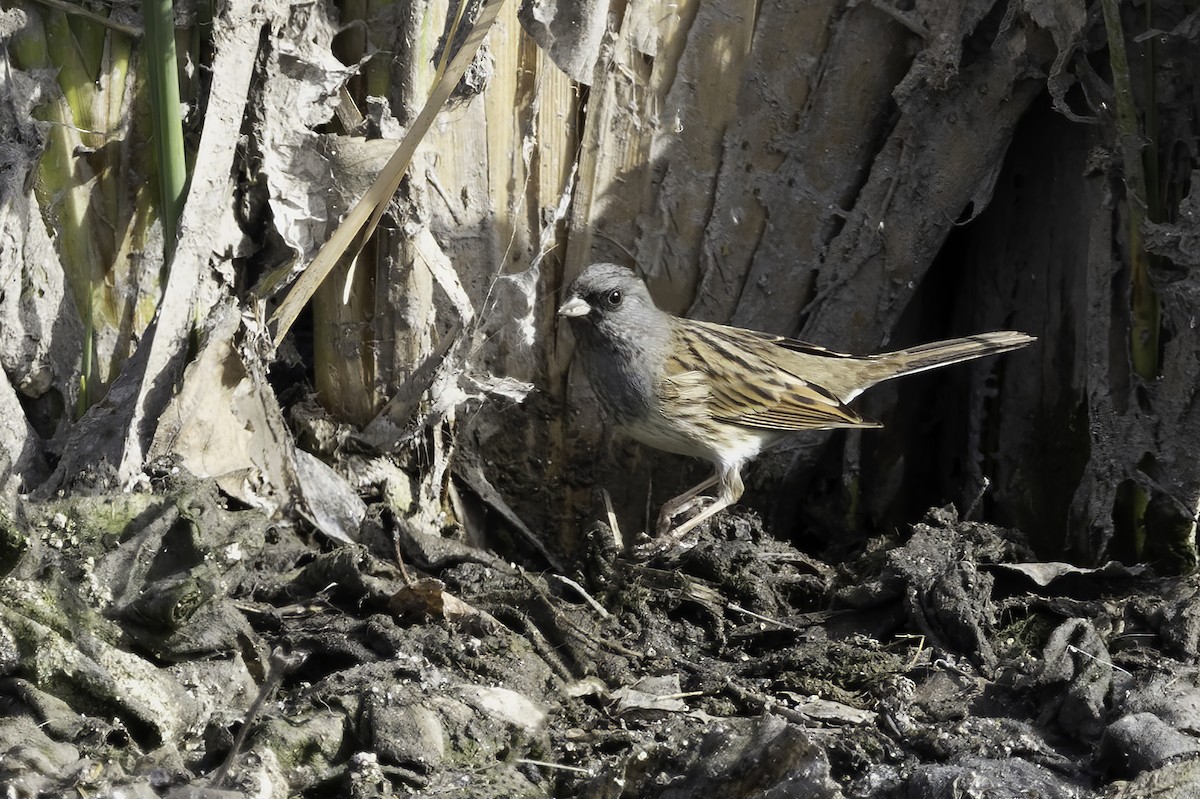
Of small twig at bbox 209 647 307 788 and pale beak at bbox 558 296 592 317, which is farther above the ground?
pale beak at bbox 558 296 592 317

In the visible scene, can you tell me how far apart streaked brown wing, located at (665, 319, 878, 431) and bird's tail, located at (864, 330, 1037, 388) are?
0.28 metres

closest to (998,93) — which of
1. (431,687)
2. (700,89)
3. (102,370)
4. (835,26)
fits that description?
(835,26)

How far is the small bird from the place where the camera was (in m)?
5.34

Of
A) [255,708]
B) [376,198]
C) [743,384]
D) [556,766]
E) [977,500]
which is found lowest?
[556,766]

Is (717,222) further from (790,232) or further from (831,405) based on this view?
(831,405)

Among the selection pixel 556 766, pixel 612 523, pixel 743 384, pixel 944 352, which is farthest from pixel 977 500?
pixel 556 766

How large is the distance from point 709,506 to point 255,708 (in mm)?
3006

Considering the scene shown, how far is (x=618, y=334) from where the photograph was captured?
529cm

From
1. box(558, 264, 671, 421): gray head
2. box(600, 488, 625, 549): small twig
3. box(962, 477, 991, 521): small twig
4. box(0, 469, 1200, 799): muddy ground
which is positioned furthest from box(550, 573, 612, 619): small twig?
box(962, 477, 991, 521): small twig

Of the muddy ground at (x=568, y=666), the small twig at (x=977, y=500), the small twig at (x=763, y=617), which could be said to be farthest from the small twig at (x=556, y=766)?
the small twig at (x=977, y=500)

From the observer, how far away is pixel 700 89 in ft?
17.6

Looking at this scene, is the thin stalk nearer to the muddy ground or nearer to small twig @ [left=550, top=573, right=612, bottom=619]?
the muddy ground

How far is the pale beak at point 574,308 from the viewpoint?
5.19 m

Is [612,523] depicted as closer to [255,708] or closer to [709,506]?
[709,506]
